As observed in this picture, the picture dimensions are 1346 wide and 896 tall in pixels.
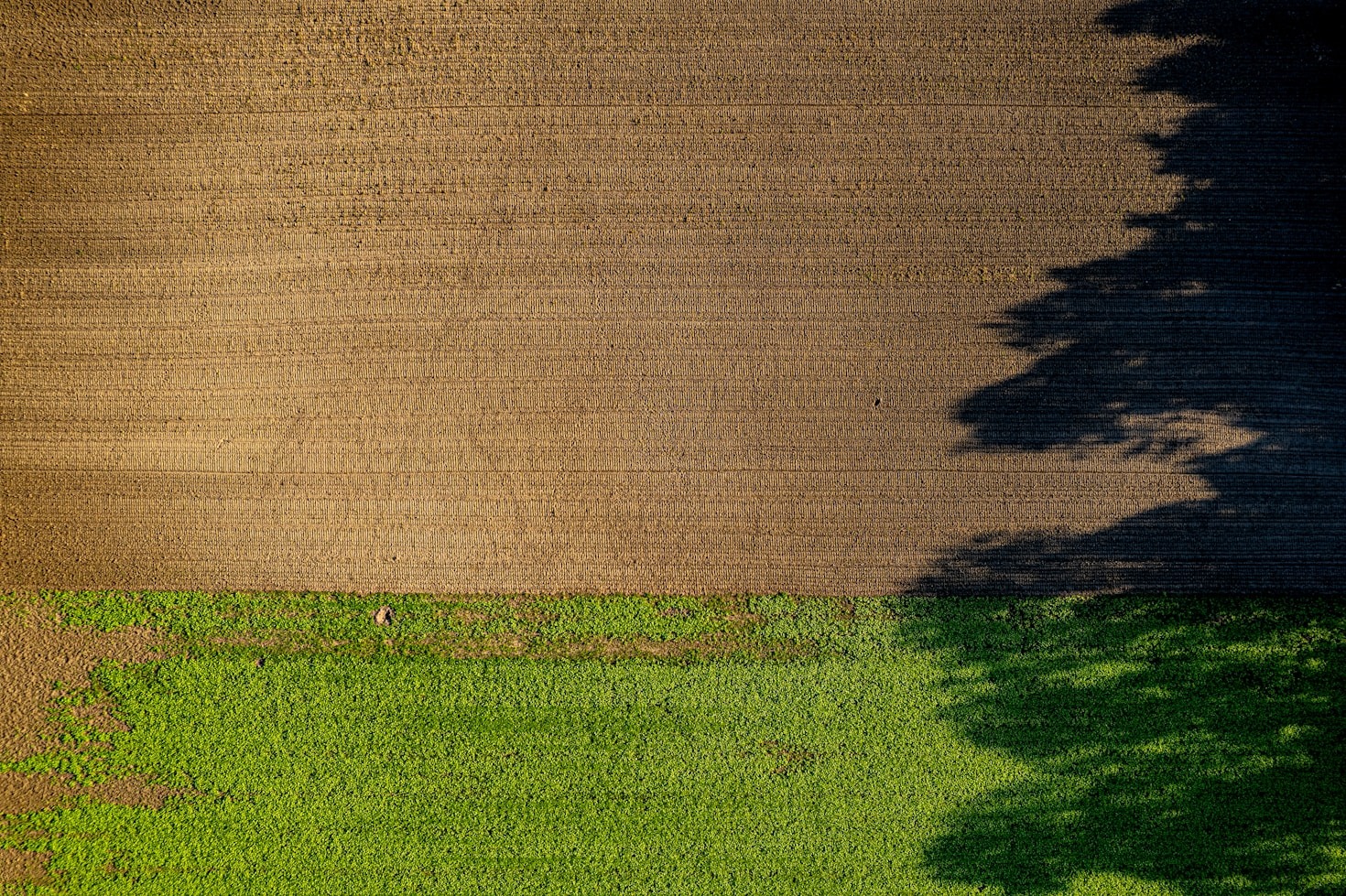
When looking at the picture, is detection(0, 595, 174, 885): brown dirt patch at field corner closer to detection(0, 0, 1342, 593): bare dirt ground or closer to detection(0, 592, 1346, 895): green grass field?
detection(0, 592, 1346, 895): green grass field

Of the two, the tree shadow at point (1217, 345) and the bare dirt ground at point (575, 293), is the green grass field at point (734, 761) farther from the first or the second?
the bare dirt ground at point (575, 293)

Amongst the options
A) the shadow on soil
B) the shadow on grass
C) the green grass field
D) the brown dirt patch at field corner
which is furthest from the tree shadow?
the brown dirt patch at field corner

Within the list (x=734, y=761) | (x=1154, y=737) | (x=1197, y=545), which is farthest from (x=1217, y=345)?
(x=734, y=761)

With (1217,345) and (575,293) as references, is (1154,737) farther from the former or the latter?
(575,293)

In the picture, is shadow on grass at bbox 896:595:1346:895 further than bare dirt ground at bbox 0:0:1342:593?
No

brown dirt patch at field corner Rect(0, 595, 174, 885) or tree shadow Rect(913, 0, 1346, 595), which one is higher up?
tree shadow Rect(913, 0, 1346, 595)

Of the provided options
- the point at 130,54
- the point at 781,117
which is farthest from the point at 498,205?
the point at 130,54

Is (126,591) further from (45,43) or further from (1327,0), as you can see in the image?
(1327,0)

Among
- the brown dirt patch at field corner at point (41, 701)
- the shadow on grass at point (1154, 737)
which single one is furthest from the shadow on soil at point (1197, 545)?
the brown dirt patch at field corner at point (41, 701)
